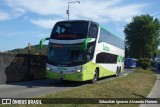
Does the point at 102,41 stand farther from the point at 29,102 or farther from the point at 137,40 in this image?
the point at 137,40

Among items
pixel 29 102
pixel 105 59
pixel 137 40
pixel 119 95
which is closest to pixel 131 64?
pixel 137 40

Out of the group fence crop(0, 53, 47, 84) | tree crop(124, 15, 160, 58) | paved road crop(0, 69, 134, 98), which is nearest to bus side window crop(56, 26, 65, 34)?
paved road crop(0, 69, 134, 98)

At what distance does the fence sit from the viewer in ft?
68.6

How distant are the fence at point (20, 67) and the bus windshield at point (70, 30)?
317cm

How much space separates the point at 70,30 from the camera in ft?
66.8

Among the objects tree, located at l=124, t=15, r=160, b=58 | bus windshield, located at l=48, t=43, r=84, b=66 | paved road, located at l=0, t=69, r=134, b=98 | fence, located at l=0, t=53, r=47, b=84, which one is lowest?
paved road, located at l=0, t=69, r=134, b=98

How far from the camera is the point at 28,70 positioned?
77.5 ft

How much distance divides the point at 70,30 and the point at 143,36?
6603cm

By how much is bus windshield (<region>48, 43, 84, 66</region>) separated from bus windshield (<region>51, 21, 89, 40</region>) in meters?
0.59

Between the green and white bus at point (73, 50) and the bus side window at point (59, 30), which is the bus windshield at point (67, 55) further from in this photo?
the bus side window at point (59, 30)

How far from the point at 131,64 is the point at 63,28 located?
1702 inches

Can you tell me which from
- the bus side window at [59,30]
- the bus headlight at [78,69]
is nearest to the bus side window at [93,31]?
the bus side window at [59,30]

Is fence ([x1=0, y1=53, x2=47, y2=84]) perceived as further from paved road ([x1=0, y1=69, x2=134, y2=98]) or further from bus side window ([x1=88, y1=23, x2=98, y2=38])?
bus side window ([x1=88, y1=23, x2=98, y2=38])

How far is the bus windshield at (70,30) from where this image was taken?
20.1 meters
